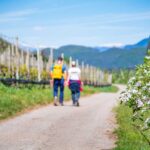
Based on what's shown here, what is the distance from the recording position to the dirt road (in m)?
12.1

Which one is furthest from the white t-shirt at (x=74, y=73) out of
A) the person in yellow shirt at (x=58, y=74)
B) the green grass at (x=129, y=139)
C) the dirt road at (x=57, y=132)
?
the green grass at (x=129, y=139)

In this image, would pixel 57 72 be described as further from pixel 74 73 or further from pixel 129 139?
pixel 129 139

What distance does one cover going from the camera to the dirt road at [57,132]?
12.1m

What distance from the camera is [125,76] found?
534ft

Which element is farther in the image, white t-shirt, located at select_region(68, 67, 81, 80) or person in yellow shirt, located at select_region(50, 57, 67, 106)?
white t-shirt, located at select_region(68, 67, 81, 80)

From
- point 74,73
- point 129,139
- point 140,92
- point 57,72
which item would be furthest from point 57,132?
point 74,73

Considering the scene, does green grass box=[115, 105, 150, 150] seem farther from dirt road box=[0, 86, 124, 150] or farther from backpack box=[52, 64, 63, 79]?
backpack box=[52, 64, 63, 79]

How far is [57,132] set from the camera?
1427 cm

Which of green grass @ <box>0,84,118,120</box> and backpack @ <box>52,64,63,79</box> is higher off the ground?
backpack @ <box>52,64,63,79</box>

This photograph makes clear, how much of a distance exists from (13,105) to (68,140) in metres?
7.06

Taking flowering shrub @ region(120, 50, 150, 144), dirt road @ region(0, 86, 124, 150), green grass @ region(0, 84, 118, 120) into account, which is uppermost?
flowering shrub @ region(120, 50, 150, 144)

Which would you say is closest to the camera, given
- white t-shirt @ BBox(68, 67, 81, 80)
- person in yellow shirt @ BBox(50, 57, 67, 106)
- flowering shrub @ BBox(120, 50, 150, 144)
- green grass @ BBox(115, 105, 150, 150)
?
flowering shrub @ BBox(120, 50, 150, 144)

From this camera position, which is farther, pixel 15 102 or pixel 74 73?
pixel 74 73

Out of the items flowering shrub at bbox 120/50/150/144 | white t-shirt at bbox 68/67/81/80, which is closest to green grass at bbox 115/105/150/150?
flowering shrub at bbox 120/50/150/144
